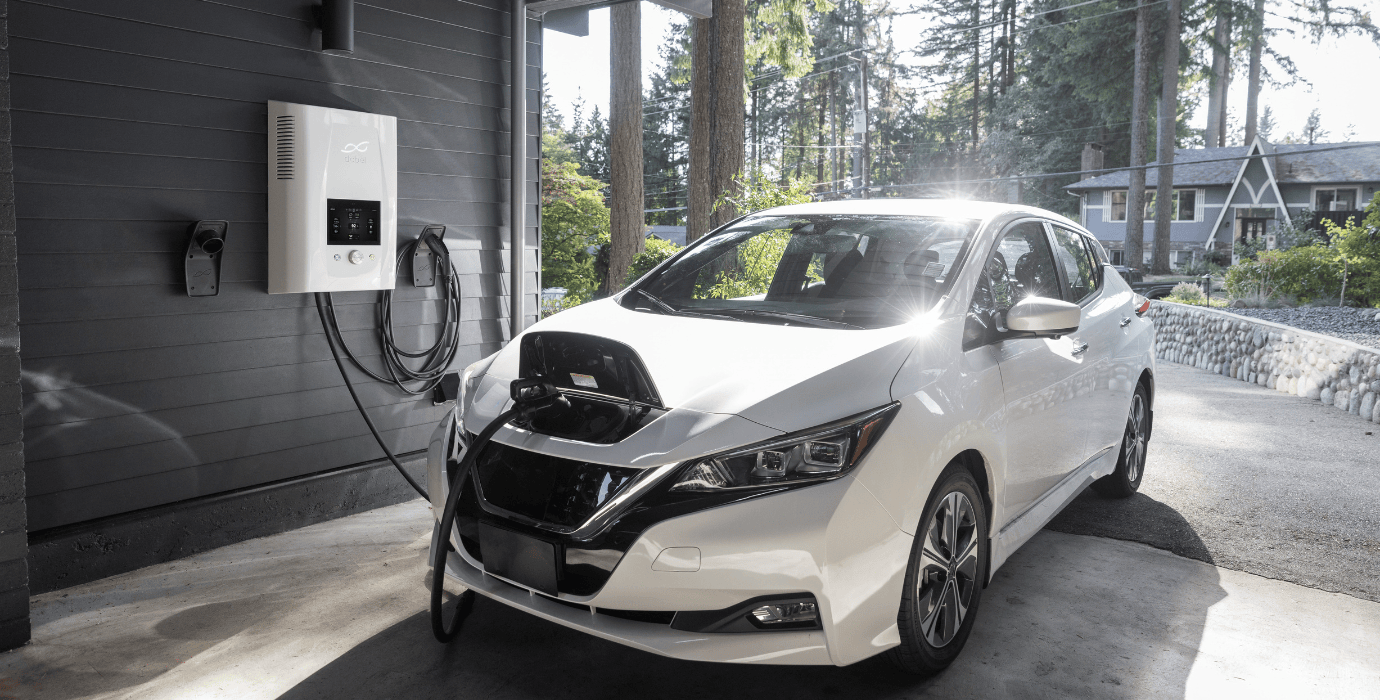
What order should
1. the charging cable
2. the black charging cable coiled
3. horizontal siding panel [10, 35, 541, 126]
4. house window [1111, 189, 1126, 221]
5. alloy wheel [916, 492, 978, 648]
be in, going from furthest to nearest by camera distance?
house window [1111, 189, 1126, 221]
the black charging cable coiled
horizontal siding panel [10, 35, 541, 126]
alloy wheel [916, 492, 978, 648]
the charging cable

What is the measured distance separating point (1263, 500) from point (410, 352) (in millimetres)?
4680

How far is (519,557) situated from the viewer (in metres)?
2.61

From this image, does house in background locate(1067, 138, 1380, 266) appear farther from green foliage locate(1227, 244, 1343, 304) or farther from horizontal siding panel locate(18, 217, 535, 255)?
horizontal siding panel locate(18, 217, 535, 255)

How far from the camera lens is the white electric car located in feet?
7.97

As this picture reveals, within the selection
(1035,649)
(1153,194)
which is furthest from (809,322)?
(1153,194)

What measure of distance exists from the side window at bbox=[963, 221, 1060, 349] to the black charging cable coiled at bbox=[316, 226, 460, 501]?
105 inches

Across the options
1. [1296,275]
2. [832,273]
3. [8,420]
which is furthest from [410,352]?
[1296,275]

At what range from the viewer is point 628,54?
44.9 ft

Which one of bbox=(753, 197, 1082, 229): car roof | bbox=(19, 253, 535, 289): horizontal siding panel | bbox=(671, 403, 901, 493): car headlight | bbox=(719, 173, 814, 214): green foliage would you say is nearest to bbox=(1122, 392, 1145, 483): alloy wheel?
bbox=(753, 197, 1082, 229): car roof

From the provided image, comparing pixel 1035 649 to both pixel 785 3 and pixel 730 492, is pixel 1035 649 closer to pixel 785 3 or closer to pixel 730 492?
pixel 730 492

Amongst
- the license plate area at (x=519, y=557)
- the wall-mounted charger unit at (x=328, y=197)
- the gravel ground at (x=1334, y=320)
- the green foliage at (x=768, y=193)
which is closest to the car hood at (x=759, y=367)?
the license plate area at (x=519, y=557)

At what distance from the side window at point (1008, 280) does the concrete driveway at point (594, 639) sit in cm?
109

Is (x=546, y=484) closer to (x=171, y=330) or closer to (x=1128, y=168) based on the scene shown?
(x=171, y=330)

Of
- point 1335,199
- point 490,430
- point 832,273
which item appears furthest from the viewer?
point 1335,199
